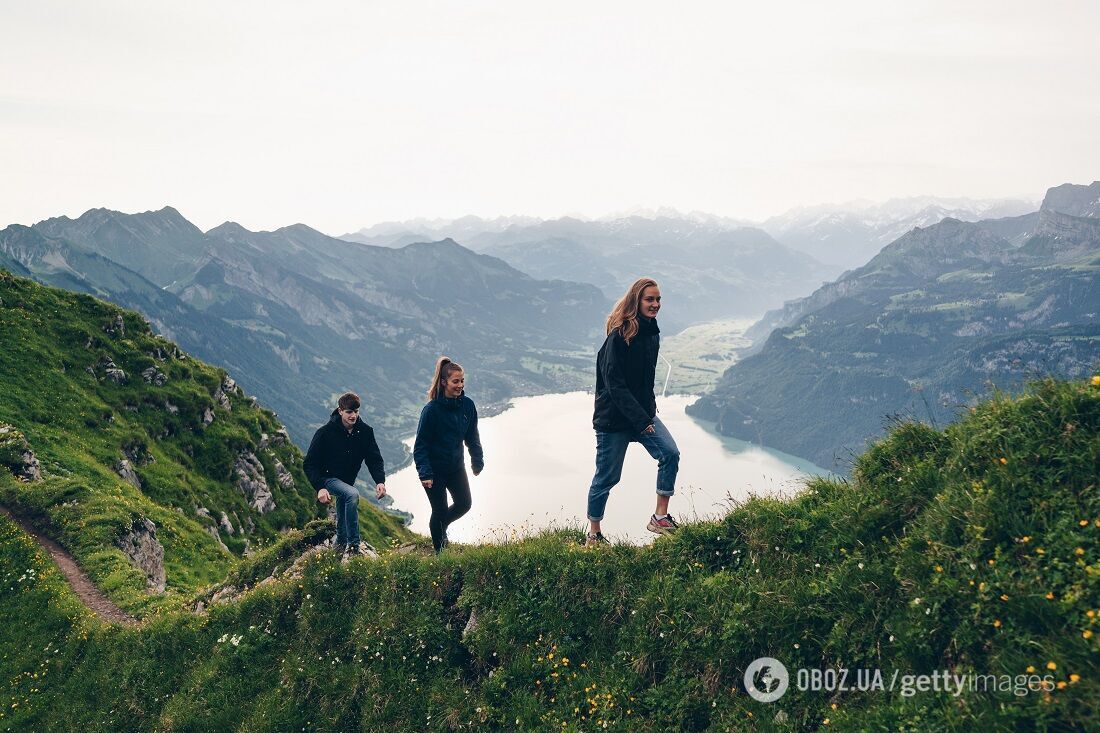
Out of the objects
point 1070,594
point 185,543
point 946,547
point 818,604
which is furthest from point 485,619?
point 185,543

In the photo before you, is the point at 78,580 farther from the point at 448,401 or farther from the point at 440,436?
the point at 448,401

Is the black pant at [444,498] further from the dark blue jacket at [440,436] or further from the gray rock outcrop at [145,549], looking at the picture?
the gray rock outcrop at [145,549]

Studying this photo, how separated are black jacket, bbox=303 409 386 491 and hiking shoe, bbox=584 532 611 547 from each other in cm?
546

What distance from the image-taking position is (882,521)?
7.33m

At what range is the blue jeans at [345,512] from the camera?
515 inches

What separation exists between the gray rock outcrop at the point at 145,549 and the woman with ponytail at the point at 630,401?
59.0 ft

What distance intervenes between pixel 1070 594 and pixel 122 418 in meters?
46.0

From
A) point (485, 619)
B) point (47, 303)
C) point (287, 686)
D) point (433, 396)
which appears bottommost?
point (287, 686)

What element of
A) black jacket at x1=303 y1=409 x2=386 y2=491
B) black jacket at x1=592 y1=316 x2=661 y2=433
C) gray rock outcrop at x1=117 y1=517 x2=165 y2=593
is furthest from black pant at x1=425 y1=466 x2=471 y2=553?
gray rock outcrop at x1=117 y1=517 x2=165 y2=593

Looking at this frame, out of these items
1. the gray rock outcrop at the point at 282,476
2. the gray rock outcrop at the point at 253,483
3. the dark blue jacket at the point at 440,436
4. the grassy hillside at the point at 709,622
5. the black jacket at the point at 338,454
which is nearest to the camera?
the grassy hillside at the point at 709,622

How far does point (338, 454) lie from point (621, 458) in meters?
7.33

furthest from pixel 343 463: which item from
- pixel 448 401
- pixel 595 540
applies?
pixel 595 540

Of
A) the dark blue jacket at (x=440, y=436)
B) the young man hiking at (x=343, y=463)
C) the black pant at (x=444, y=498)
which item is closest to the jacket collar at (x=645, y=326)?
the dark blue jacket at (x=440, y=436)

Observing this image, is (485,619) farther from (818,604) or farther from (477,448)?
(818,604)
